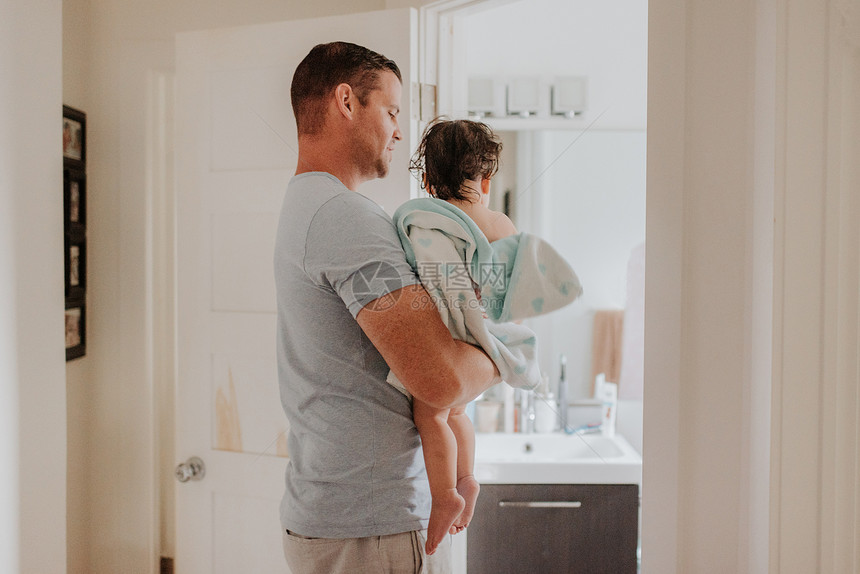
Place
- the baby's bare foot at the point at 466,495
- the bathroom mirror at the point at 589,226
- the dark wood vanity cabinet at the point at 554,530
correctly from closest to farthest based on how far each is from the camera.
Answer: the baby's bare foot at the point at 466,495 < the dark wood vanity cabinet at the point at 554,530 < the bathroom mirror at the point at 589,226

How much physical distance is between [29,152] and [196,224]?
0.36 m

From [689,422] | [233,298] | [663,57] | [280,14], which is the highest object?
[280,14]

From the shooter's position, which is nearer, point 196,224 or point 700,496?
point 700,496

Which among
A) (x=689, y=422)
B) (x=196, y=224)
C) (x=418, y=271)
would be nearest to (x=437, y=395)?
(x=418, y=271)

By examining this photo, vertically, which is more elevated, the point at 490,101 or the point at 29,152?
the point at 490,101

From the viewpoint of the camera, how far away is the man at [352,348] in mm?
→ 776

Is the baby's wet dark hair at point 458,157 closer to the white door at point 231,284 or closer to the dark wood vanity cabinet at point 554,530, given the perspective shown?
the white door at point 231,284

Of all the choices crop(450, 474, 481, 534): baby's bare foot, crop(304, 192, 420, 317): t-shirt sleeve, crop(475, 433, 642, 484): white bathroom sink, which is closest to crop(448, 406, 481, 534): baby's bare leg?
crop(450, 474, 481, 534): baby's bare foot

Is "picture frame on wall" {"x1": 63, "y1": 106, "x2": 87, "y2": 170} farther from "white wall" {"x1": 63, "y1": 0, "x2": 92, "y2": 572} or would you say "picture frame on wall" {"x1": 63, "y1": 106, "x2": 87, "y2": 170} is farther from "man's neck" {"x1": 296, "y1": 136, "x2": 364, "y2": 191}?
"man's neck" {"x1": 296, "y1": 136, "x2": 364, "y2": 191}

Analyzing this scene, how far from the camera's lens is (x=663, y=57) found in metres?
0.98

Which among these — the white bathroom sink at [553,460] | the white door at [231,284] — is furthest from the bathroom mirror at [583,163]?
the white door at [231,284]

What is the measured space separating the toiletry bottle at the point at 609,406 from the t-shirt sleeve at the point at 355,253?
58.6 inches

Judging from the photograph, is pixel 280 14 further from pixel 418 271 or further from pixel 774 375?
pixel 774 375

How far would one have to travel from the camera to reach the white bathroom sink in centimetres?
174
